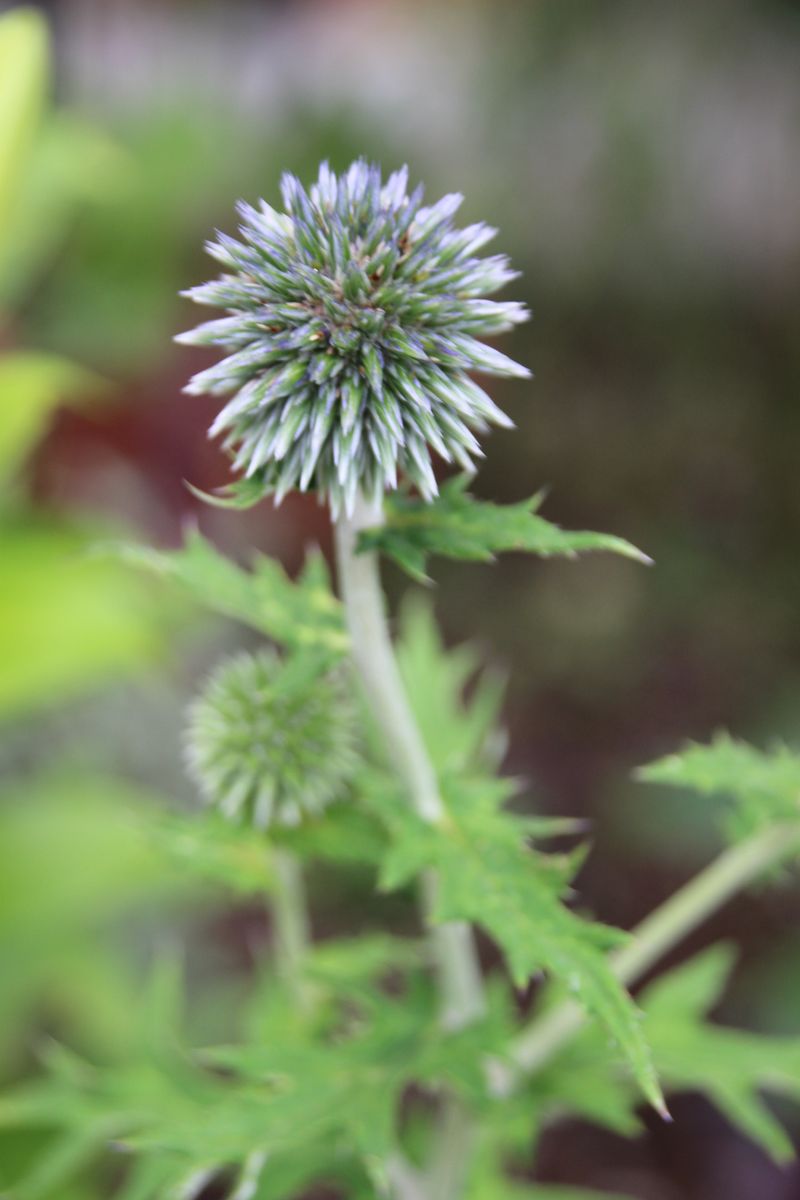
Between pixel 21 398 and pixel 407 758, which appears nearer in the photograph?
pixel 407 758

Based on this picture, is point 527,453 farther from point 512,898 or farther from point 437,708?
point 512,898

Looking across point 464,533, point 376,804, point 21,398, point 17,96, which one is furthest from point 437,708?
point 17,96

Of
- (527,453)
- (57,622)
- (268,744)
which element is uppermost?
(527,453)

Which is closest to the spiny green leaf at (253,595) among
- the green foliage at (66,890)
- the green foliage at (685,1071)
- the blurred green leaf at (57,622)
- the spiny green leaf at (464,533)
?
the spiny green leaf at (464,533)

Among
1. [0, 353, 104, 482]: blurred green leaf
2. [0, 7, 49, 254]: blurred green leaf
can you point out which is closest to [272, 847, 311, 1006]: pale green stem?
[0, 353, 104, 482]: blurred green leaf

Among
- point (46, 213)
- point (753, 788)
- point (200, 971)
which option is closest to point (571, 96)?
point (46, 213)

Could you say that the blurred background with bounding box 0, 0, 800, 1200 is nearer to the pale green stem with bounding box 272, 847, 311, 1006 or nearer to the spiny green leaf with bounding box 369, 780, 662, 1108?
the pale green stem with bounding box 272, 847, 311, 1006
